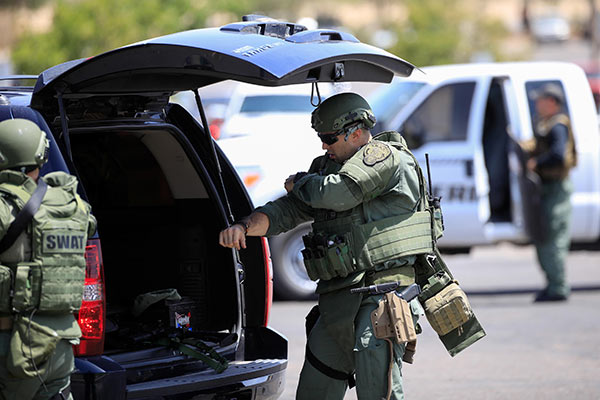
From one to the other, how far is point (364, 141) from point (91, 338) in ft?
4.99

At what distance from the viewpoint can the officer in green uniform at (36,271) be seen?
12.2ft

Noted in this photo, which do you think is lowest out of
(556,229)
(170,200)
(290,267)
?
(290,267)

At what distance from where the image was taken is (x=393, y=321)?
448 centimetres

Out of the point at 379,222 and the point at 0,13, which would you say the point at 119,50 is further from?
the point at 0,13

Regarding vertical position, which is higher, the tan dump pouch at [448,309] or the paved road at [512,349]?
the tan dump pouch at [448,309]

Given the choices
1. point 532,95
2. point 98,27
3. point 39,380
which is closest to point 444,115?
point 532,95

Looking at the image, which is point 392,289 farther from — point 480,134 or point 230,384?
point 480,134

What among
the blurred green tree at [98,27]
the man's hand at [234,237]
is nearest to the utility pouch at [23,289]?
the man's hand at [234,237]

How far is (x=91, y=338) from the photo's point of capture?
4070 mm

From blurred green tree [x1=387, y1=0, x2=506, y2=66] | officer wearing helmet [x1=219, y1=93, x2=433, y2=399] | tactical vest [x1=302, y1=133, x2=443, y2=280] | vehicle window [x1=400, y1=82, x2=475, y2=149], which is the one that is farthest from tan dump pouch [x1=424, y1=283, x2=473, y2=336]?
blurred green tree [x1=387, y1=0, x2=506, y2=66]

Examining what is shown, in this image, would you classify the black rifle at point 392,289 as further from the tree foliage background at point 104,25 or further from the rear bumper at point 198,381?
the tree foliage background at point 104,25

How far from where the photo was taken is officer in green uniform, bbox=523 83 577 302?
1027 centimetres

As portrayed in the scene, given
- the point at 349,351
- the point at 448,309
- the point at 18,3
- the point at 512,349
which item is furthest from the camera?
the point at 18,3

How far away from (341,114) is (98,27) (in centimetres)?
1785
